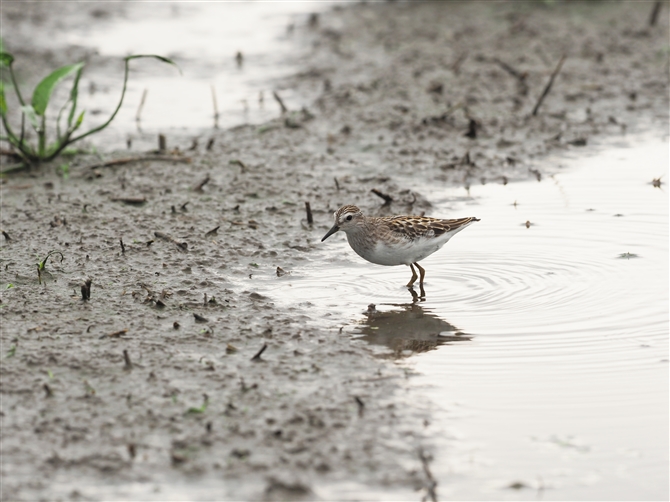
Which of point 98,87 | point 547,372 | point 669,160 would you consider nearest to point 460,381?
point 547,372

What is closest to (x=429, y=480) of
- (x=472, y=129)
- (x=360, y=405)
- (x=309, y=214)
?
(x=360, y=405)

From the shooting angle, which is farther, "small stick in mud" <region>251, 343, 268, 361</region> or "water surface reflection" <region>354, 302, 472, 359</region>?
"water surface reflection" <region>354, 302, 472, 359</region>

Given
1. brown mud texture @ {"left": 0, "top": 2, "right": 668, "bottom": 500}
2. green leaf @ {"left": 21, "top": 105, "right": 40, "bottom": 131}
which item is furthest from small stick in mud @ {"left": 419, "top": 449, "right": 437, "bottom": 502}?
green leaf @ {"left": 21, "top": 105, "right": 40, "bottom": 131}

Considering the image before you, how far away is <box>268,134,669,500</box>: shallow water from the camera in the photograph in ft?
18.5

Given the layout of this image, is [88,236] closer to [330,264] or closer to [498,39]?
[330,264]

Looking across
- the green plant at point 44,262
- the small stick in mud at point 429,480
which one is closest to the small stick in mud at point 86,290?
the green plant at point 44,262

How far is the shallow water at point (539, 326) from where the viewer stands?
562cm

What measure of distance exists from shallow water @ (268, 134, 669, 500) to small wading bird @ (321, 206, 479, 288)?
30cm

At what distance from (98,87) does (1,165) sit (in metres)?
3.62

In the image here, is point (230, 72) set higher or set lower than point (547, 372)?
higher

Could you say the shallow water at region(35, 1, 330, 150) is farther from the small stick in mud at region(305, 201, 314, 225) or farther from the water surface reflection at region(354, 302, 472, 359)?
the water surface reflection at region(354, 302, 472, 359)

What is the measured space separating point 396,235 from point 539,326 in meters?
1.54

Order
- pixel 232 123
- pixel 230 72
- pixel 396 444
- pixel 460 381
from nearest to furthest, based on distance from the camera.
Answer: pixel 396 444 → pixel 460 381 → pixel 232 123 → pixel 230 72

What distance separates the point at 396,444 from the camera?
5.80 m
